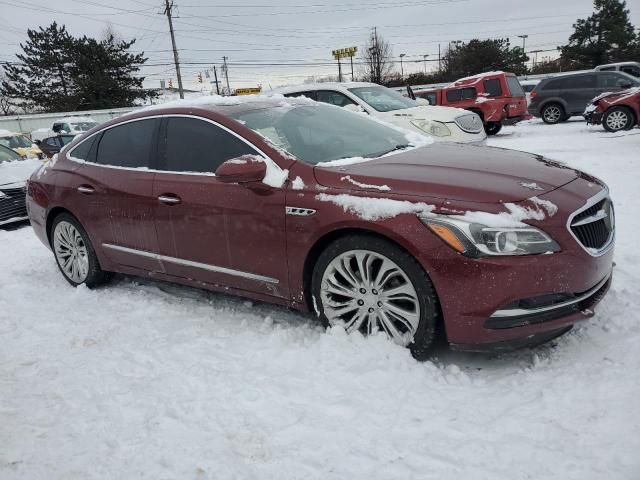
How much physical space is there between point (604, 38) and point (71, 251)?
5302 centimetres

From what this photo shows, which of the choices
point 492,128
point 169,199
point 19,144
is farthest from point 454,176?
point 19,144

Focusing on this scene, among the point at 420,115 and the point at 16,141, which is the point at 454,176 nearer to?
the point at 420,115

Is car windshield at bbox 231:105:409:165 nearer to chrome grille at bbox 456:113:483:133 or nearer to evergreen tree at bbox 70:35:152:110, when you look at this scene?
chrome grille at bbox 456:113:483:133

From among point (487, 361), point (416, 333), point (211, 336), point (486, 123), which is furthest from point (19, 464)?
point (486, 123)

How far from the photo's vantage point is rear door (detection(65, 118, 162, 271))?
3.96 m

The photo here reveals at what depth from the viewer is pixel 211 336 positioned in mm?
3482

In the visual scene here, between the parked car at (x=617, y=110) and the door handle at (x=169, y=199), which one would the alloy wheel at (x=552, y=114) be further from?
the door handle at (x=169, y=199)

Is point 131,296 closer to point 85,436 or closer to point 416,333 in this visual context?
point 85,436

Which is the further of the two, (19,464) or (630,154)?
(630,154)

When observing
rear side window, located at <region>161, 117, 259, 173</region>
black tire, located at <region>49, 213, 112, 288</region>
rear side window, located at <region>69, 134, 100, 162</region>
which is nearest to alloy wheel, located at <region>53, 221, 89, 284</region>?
black tire, located at <region>49, 213, 112, 288</region>

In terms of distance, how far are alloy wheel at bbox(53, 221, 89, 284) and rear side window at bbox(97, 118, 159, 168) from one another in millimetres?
786

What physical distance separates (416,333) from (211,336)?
142 centimetres

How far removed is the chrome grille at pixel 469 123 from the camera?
28.9 feet

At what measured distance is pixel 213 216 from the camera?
11.4 feet
